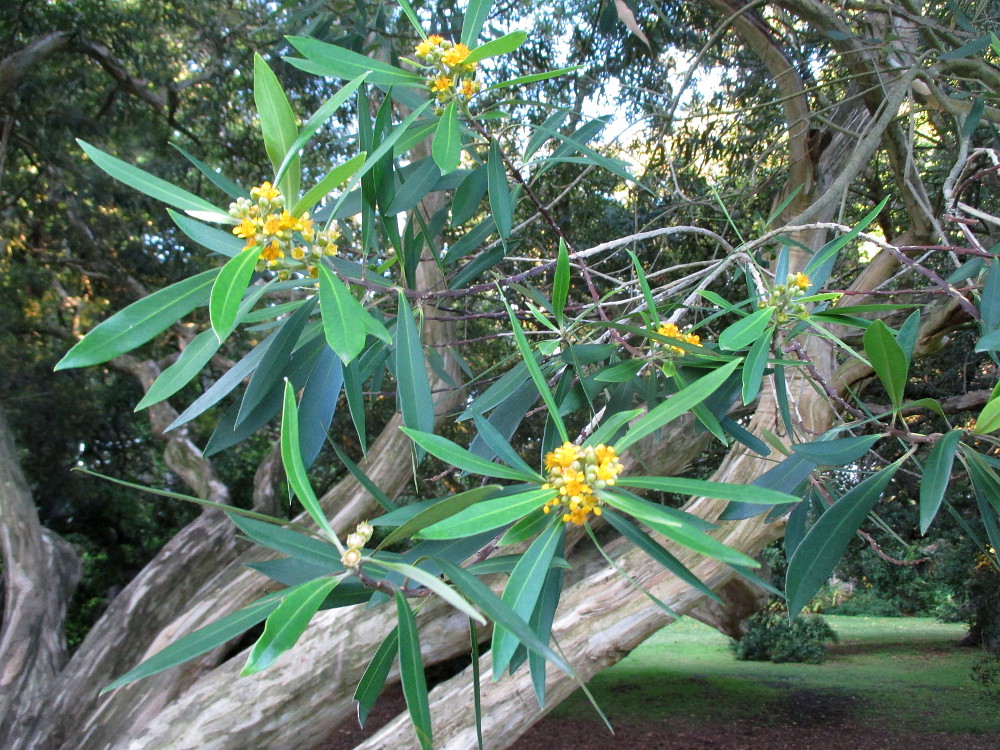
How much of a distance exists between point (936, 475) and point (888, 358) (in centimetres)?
19

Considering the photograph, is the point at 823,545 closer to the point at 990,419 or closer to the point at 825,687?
the point at 990,419

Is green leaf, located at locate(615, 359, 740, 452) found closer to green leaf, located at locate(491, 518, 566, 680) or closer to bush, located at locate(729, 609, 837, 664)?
green leaf, located at locate(491, 518, 566, 680)

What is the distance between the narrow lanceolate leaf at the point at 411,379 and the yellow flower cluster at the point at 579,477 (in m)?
0.28

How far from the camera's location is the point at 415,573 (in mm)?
661

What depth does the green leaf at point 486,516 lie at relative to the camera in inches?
30.0

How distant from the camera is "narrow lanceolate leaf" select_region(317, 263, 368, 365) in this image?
86 cm

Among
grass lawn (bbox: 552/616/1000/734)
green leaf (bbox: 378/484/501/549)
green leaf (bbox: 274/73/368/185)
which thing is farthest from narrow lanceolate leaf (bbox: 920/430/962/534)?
grass lawn (bbox: 552/616/1000/734)

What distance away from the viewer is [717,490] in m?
0.82

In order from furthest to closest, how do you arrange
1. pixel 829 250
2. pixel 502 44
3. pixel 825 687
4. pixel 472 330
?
pixel 825 687 → pixel 472 330 → pixel 829 250 → pixel 502 44

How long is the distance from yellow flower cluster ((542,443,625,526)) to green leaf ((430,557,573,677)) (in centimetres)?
14

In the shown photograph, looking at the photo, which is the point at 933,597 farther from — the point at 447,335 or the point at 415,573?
the point at 415,573

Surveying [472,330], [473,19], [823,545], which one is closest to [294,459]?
[823,545]

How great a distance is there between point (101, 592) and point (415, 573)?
297 inches

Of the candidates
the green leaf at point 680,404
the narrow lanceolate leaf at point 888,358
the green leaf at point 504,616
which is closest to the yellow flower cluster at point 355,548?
the green leaf at point 504,616
